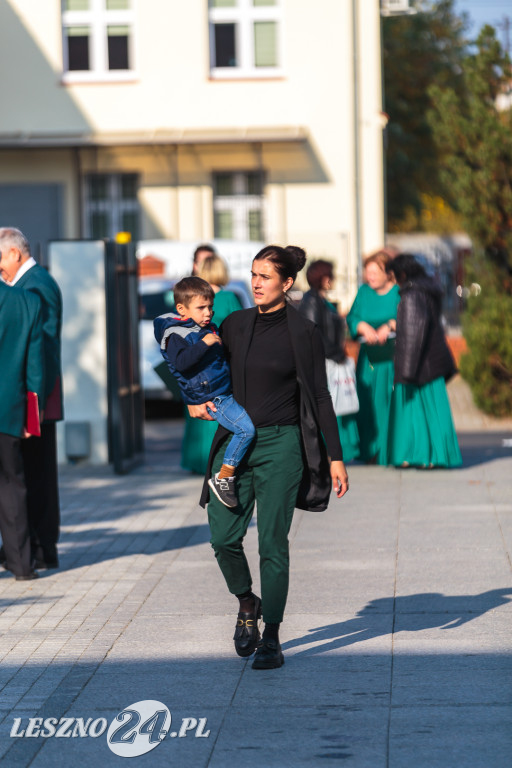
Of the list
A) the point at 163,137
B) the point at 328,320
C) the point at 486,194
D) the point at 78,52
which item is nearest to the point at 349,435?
the point at 328,320

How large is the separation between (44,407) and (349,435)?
426cm

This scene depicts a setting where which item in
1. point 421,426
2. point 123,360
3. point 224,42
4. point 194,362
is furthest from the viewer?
point 224,42

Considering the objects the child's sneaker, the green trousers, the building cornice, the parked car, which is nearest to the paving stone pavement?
the green trousers

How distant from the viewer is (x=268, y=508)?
5523mm

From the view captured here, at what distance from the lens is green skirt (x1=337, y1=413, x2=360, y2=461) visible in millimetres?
11258

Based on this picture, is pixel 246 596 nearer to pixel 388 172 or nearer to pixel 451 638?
pixel 451 638

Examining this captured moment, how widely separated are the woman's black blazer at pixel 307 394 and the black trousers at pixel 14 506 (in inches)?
82.5

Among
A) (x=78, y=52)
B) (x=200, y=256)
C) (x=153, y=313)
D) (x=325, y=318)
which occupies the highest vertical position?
(x=78, y=52)

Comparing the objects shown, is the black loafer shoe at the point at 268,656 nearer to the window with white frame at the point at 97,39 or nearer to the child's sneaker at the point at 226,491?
the child's sneaker at the point at 226,491

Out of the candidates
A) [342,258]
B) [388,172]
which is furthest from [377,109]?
[388,172]

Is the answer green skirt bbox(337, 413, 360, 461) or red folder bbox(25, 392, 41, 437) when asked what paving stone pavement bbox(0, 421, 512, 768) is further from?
green skirt bbox(337, 413, 360, 461)

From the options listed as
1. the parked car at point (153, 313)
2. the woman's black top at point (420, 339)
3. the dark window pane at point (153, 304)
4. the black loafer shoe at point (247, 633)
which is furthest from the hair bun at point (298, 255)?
the dark window pane at point (153, 304)

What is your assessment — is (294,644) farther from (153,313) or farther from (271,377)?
(153,313)

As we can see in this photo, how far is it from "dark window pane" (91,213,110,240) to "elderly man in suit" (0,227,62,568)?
18199 mm
